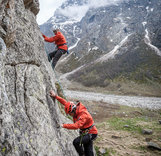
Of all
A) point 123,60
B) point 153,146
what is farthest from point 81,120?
point 123,60

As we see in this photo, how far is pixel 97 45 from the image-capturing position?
193125 millimetres

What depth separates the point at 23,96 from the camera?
5.77 meters

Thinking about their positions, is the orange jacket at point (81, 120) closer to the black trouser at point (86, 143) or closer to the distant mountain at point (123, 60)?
the black trouser at point (86, 143)

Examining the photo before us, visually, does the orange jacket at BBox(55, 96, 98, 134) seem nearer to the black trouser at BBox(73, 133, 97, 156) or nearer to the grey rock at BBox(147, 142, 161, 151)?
the black trouser at BBox(73, 133, 97, 156)

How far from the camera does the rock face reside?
4227 mm

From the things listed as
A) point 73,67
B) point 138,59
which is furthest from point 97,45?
point 138,59

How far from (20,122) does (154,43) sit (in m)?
151

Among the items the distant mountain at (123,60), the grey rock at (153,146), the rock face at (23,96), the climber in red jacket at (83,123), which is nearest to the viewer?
the rock face at (23,96)

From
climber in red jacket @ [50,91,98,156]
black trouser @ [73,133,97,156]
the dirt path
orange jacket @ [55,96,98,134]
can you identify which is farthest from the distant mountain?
orange jacket @ [55,96,98,134]

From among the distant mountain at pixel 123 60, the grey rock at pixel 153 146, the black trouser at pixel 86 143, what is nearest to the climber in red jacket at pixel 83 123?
the black trouser at pixel 86 143

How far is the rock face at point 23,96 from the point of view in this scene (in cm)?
423

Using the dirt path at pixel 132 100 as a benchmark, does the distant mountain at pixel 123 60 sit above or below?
above

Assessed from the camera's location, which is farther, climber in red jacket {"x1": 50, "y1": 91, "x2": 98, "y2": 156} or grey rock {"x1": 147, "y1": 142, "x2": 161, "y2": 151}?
grey rock {"x1": 147, "y1": 142, "x2": 161, "y2": 151}

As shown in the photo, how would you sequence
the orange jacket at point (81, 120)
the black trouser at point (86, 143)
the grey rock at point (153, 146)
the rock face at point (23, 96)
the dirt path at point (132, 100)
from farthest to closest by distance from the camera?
the dirt path at point (132, 100), the grey rock at point (153, 146), the black trouser at point (86, 143), the orange jacket at point (81, 120), the rock face at point (23, 96)
